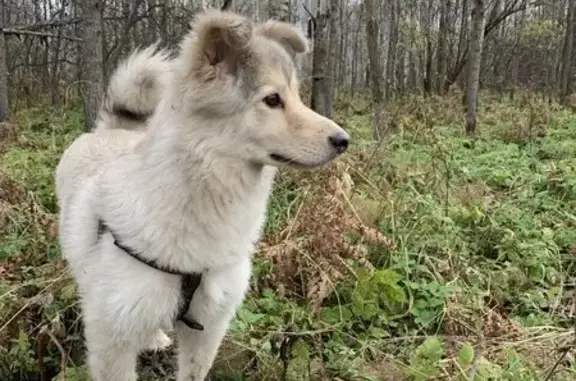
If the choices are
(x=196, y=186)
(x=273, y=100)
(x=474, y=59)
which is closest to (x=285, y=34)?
(x=273, y=100)

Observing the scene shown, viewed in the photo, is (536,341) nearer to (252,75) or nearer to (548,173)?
(252,75)

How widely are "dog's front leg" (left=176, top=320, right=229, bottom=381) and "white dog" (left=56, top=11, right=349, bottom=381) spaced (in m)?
0.10

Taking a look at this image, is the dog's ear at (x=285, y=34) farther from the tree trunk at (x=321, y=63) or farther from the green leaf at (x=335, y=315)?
the tree trunk at (x=321, y=63)

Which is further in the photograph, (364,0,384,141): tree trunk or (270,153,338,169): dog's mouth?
(364,0,384,141): tree trunk

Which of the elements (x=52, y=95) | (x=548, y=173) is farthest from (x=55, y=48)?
(x=548, y=173)

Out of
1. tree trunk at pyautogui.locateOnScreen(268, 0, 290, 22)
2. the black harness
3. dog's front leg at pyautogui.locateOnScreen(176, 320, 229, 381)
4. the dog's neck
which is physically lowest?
dog's front leg at pyautogui.locateOnScreen(176, 320, 229, 381)

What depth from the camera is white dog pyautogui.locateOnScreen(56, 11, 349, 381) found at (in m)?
2.32

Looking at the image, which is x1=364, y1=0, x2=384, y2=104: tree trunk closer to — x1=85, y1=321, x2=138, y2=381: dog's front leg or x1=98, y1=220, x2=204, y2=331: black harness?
x1=98, y1=220, x2=204, y2=331: black harness

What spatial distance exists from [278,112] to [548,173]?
4.40 m

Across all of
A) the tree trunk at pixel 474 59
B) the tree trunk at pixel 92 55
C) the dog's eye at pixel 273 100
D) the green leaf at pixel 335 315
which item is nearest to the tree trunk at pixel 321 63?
the tree trunk at pixel 92 55

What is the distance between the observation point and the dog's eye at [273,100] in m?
2.37

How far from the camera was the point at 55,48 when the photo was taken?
54.6 feet

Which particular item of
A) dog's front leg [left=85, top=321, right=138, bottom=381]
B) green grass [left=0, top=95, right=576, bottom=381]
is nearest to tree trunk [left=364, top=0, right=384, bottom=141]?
green grass [left=0, top=95, right=576, bottom=381]

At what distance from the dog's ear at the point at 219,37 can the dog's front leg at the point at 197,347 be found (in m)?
1.08
